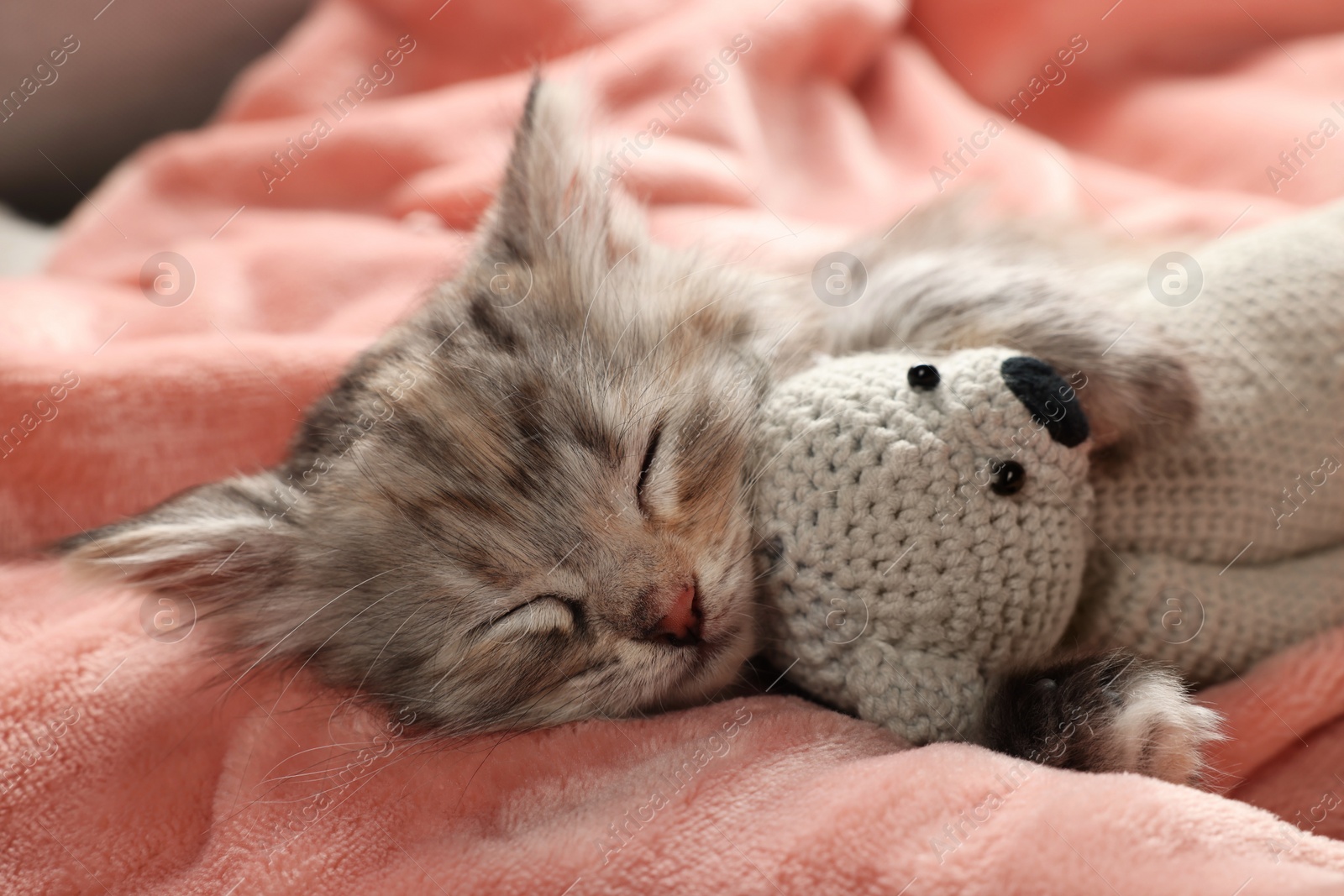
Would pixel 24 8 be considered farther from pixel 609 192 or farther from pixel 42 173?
pixel 609 192

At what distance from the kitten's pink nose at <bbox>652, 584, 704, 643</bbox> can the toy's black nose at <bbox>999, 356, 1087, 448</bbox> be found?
45 centimetres

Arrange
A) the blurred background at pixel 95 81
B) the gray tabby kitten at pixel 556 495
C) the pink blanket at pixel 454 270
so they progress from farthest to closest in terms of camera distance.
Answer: the blurred background at pixel 95 81 < the gray tabby kitten at pixel 556 495 < the pink blanket at pixel 454 270

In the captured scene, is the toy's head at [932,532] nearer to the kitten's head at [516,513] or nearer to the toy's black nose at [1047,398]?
the toy's black nose at [1047,398]

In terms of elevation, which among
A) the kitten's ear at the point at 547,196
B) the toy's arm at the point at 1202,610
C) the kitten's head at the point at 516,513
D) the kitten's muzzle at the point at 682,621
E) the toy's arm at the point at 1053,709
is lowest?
the toy's arm at the point at 1202,610

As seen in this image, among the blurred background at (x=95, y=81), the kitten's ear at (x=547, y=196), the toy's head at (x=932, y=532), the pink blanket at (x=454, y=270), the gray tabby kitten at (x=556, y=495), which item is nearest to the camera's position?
the pink blanket at (x=454, y=270)

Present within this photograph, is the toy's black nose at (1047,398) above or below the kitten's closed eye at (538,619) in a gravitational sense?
below

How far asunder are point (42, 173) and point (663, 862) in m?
2.87

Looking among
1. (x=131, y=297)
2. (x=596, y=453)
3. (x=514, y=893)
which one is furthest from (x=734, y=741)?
(x=131, y=297)

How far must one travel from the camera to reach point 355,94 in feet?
8.58

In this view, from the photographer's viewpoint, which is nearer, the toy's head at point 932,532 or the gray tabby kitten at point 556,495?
the toy's head at point 932,532

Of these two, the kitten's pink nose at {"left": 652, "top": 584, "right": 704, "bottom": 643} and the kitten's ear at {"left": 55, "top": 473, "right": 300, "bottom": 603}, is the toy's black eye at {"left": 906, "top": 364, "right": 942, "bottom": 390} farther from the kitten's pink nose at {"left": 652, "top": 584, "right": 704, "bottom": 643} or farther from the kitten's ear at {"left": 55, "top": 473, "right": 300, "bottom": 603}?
the kitten's ear at {"left": 55, "top": 473, "right": 300, "bottom": 603}

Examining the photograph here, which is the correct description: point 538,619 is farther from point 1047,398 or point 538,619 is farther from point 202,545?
point 1047,398

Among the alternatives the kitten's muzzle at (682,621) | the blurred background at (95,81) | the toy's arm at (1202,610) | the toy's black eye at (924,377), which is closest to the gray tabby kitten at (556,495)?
the kitten's muzzle at (682,621)

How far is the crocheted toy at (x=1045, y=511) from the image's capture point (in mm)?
1071
